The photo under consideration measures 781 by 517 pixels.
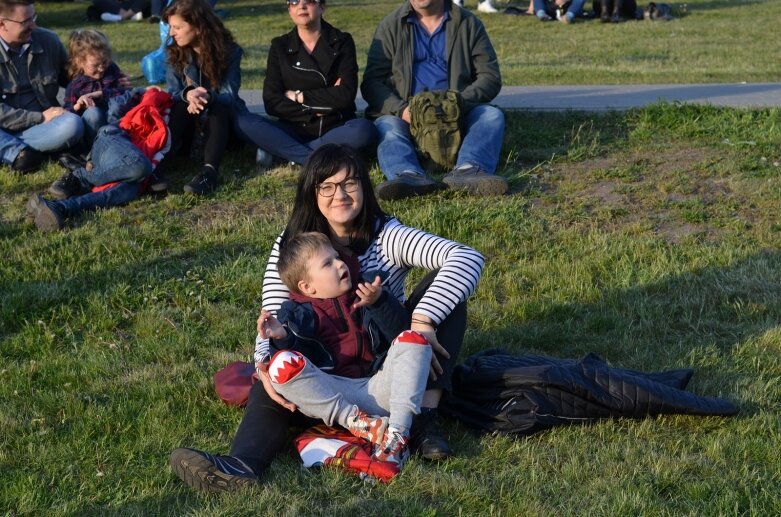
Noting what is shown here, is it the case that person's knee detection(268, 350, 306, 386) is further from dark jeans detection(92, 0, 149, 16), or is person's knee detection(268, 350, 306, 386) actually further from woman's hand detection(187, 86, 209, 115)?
dark jeans detection(92, 0, 149, 16)

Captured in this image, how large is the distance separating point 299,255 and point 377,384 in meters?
0.59

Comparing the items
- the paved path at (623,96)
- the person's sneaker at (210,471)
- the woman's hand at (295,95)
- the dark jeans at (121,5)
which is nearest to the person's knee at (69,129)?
the woman's hand at (295,95)

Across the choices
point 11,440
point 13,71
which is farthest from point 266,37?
point 11,440

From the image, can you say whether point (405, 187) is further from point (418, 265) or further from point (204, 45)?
point (418, 265)

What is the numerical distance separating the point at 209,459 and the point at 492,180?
3.89 meters

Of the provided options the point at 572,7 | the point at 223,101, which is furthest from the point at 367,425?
the point at 572,7

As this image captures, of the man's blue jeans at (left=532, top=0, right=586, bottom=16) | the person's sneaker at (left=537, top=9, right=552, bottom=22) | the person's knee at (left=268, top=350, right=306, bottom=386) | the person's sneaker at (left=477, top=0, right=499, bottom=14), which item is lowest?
the person's sneaker at (left=477, top=0, right=499, bottom=14)

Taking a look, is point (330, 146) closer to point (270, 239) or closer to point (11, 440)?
point (11, 440)

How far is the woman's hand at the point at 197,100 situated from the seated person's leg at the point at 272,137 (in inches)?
13.3

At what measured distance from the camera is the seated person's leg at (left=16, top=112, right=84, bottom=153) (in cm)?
781

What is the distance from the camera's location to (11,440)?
4.32m

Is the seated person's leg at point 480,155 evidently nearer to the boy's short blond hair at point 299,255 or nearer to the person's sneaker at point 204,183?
the person's sneaker at point 204,183

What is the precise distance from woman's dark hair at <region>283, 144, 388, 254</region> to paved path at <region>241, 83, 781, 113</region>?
5158mm

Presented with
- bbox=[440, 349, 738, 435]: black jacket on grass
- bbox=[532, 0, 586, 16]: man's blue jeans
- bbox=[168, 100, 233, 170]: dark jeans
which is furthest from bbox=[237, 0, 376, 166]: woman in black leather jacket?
bbox=[532, 0, 586, 16]: man's blue jeans
